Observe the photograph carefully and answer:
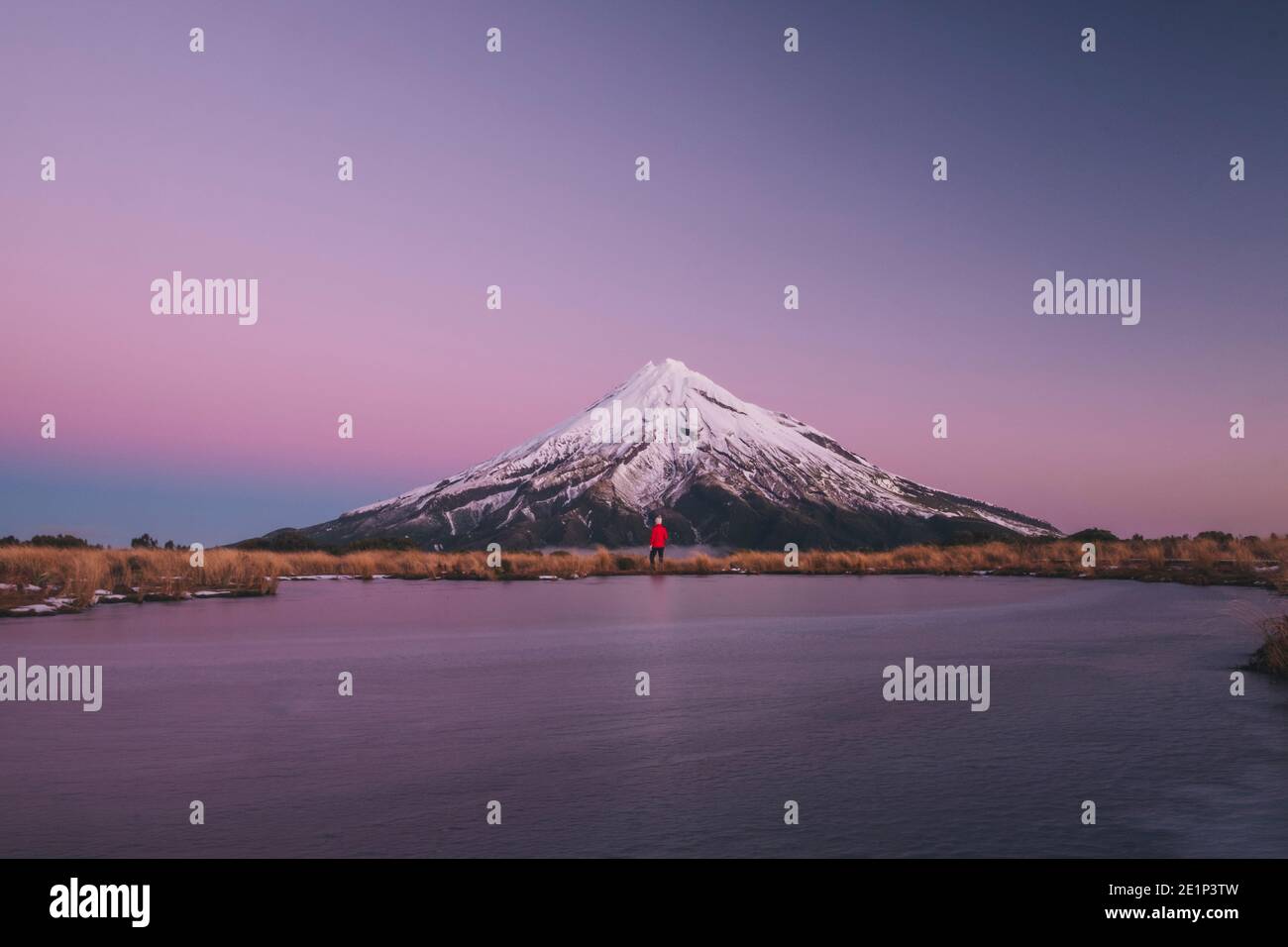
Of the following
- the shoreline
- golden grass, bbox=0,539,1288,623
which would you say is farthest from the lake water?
golden grass, bbox=0,539,1288,623

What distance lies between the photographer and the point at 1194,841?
17.3ft

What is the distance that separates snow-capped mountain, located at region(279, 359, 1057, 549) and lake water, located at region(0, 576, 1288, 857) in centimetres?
7045

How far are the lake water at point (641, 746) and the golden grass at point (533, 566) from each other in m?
7.84

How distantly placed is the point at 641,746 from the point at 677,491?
9864 centimetres

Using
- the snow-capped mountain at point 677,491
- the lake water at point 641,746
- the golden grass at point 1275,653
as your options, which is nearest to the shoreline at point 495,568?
the golden grass at point 1275,653

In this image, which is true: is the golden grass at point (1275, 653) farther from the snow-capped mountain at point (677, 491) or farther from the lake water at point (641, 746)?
the snow-capped mountain at point (677, 491)

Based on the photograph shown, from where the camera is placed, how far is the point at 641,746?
7488mm

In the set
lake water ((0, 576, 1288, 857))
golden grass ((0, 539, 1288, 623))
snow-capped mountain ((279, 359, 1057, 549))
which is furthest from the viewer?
snow-capped mountain ((279, 359, 1057, 549))

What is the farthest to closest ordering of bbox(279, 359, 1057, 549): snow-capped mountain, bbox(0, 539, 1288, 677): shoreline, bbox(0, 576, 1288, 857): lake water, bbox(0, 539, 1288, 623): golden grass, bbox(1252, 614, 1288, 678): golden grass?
bbox(279, 359, 1057, 549): snow-capped mountain → bbox(0, 539, 1288, 623): golden grass → bbox(0, 539, 1288, 677): shoreline → bbox(1252, 614, 1288, 678): golden grass → bbox(0, 576, 1288, 857): lake water

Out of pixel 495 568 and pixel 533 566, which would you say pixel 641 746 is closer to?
pixel 495 568

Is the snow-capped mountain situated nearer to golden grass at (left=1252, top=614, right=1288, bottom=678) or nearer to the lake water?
the lake water

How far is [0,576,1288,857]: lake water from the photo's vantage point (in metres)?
5.36

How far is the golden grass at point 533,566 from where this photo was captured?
22.2 m
